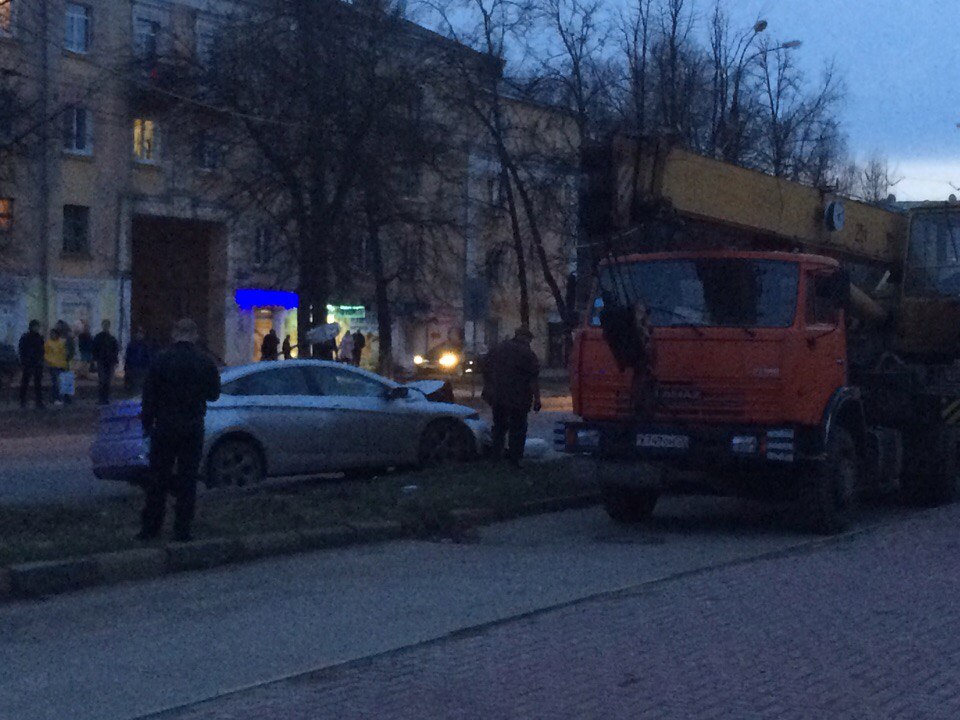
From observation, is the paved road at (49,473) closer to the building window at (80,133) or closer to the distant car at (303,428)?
the distant car at (303,428)

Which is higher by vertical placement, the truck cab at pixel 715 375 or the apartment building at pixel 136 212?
the apartment building at pixel 136 212

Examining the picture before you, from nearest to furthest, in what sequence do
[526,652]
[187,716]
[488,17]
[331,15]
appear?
[187,716] → [526,652] → [331,15] → [488,17]

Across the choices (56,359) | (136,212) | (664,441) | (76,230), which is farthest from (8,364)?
(664,441)

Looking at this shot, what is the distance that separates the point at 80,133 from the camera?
43.9 meters

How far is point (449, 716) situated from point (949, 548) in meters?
7.42

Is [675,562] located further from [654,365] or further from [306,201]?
[306,201]

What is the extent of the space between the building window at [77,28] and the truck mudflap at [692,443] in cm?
3290

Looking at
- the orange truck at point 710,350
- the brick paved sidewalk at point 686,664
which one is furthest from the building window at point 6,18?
the brick paved sidewalk at point 686,664

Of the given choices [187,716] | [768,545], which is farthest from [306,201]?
[187,716]

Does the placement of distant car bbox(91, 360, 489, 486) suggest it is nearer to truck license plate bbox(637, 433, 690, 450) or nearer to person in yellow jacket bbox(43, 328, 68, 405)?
truck license plate bbox(637, 433, 690, 450)

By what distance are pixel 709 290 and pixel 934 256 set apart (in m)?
4.78

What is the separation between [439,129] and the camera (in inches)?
1292

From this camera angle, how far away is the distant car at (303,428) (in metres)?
15.3

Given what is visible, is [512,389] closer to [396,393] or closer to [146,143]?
[396,393]
